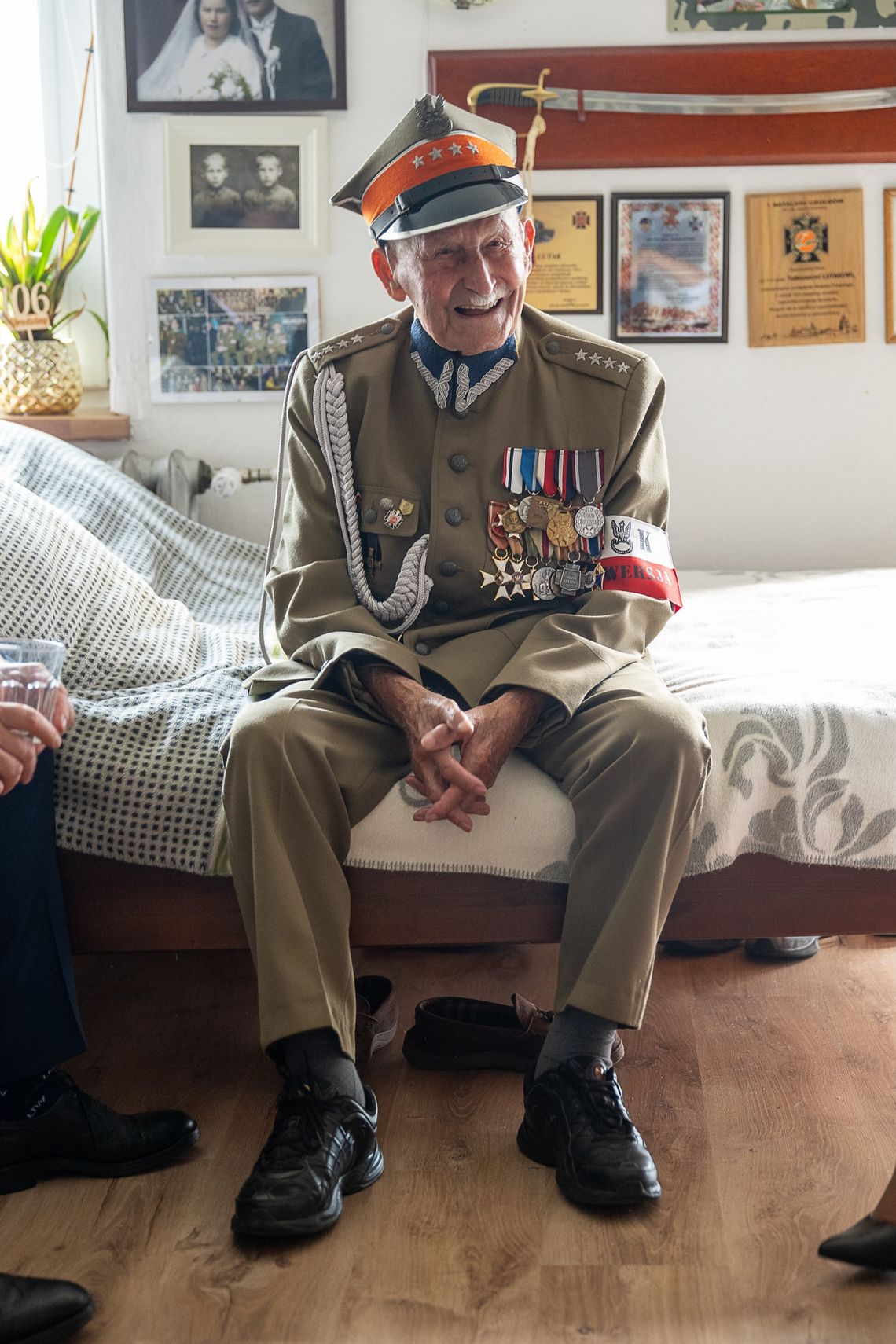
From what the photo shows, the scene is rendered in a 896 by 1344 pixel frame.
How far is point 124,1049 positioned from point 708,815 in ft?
2.86

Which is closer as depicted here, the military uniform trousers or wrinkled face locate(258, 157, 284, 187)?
the military uniform trousers

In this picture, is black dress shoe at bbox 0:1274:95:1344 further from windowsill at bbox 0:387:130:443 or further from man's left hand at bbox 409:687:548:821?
windowsill at bbox 0:387:130:443

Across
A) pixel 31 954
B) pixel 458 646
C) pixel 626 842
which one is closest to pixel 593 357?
pixel 458 646

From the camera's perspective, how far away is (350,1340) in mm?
1184

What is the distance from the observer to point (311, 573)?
5.68ft

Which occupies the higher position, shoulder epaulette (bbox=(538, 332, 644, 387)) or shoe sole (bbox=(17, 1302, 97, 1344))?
shoulder epaulette (bbox=(538, 332, 644, 387))

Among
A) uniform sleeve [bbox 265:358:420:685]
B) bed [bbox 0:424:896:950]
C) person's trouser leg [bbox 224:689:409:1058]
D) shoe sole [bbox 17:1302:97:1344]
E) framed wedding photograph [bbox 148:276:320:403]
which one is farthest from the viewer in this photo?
framed wedding photograph [bbox 148:276:320:403]

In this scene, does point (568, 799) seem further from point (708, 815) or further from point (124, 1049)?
point (124, 1049)

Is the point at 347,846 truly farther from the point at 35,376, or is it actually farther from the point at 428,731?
the point at 35,376

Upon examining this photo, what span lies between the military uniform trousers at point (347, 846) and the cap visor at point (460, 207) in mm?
635

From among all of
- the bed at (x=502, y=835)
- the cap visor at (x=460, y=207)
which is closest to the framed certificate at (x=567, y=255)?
the cap visor at (x=460, y=207)

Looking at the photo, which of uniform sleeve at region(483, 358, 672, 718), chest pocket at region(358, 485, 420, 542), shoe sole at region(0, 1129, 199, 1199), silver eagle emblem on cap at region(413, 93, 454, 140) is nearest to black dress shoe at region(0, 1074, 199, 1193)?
shoe sole at region(0, 1129, 199, 1199)

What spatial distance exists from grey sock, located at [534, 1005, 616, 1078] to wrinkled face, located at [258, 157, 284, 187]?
6.42 feet

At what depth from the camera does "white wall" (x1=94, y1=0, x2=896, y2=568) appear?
269cm
